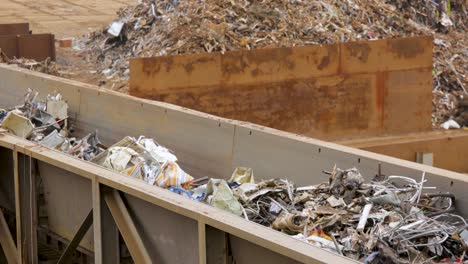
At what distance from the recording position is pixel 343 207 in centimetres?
536

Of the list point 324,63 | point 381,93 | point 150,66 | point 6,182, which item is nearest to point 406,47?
point 381,93

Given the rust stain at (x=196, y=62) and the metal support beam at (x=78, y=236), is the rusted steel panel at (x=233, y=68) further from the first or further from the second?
the metal support beam at (x=78, y=236)

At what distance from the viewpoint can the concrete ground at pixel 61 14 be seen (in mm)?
23141

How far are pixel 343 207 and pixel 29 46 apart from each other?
1083 cm

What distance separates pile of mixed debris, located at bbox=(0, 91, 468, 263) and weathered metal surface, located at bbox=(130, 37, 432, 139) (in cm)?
468

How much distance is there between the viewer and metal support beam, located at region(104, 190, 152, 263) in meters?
5.30

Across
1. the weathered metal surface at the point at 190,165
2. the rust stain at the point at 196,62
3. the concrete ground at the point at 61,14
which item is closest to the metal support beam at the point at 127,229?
the weathered metal surface at the point at 190,165

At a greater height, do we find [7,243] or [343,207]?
[343,207]

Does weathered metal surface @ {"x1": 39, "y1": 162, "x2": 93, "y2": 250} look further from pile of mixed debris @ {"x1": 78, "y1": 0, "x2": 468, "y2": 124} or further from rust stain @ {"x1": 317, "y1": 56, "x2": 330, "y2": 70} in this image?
pile of mixed debris @ {"x1": 78, "y1": 0, "x2": 468, "y2": 124}

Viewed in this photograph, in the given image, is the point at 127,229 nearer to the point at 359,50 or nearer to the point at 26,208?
the point at 26,208

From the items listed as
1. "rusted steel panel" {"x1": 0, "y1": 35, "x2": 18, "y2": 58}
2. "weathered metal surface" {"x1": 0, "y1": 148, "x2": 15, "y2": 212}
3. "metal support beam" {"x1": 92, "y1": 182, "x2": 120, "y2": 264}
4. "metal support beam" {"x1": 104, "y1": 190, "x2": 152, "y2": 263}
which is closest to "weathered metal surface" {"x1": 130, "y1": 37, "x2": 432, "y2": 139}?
"rusted steel panel" {"x1": 0, "y1": 35, "x2": 18, "y2": 58}

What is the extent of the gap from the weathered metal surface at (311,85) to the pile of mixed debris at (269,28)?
1.44 meters

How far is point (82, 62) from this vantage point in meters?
17.5

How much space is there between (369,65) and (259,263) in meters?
8.89
